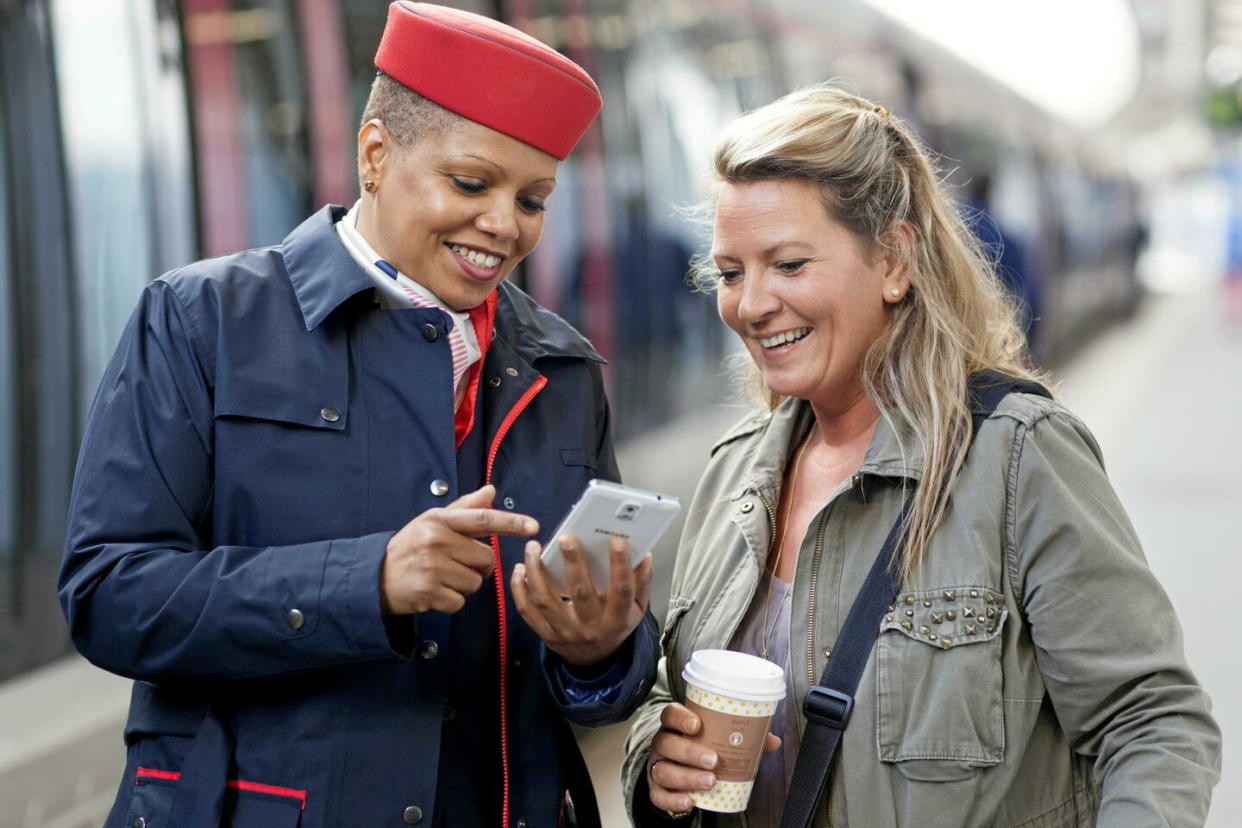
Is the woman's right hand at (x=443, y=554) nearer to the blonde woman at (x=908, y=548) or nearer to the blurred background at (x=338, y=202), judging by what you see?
the blonde woman at (x=908, y=548)

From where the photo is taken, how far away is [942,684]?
1.96 meters

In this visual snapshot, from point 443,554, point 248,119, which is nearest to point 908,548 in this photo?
point 443,554

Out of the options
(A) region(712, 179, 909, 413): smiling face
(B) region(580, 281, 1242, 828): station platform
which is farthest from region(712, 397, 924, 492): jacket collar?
(B) region(580, 281, 1242, 828): station platform

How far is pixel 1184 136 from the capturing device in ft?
200

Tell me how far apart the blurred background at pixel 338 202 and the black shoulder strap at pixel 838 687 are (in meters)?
0.63

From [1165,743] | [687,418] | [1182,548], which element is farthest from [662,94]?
[1165,743]

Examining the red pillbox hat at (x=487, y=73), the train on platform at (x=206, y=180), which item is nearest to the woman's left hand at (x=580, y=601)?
the red pillbox hat at (x=487, y=73)

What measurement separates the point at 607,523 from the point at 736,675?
348 mm

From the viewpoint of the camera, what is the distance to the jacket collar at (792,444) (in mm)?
2074

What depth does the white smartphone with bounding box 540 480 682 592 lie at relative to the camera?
5.46ft

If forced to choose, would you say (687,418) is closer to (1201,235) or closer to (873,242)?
(873,242)

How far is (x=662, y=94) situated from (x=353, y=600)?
17.3 ft

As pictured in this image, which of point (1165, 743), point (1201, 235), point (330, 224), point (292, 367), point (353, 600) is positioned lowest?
point (1201, 235)

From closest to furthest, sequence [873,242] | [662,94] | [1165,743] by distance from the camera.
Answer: [1165,743] < [873,242] < [662,94]
